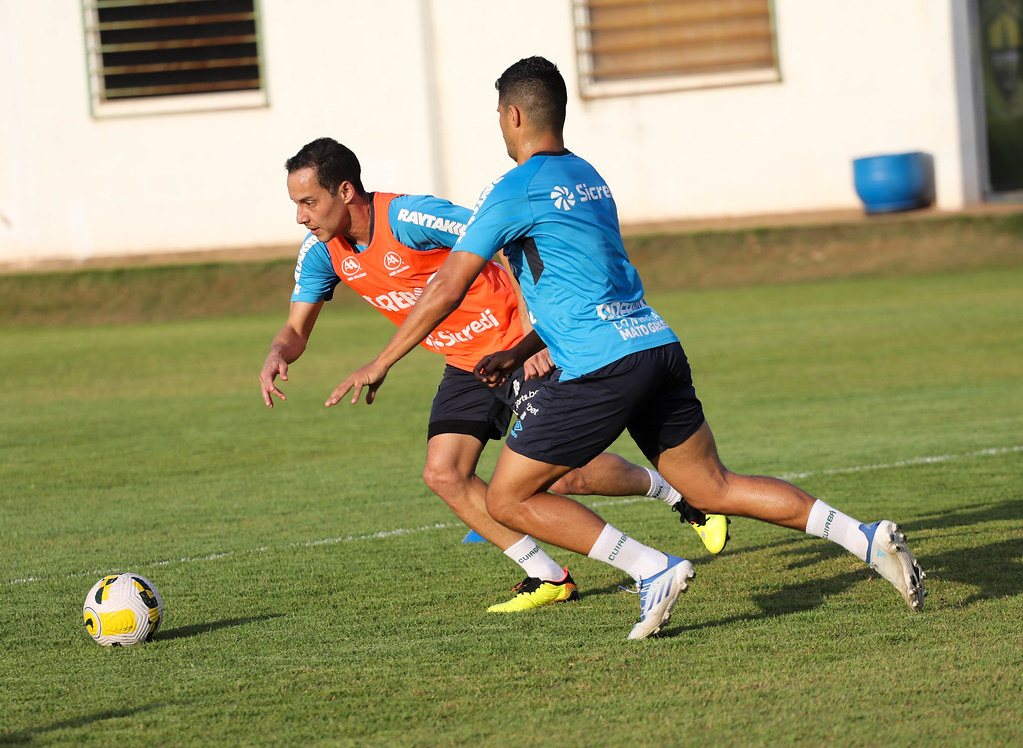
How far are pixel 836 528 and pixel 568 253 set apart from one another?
143cm

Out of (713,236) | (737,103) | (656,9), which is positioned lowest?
(713,236)

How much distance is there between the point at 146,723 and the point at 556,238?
81.9 inches

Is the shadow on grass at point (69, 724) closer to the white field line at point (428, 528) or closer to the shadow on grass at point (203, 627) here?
the shadow on grass at point (203, 627)

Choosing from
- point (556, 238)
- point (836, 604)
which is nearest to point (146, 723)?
point (556, 238)

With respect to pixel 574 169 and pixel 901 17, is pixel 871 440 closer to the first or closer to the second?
pixel 574 169

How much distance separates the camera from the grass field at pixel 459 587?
4367 mm

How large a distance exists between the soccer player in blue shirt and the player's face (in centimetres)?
122

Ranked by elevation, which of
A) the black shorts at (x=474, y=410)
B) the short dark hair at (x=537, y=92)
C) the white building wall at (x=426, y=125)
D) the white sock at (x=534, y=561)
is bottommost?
the white sock at (x=534, y=561)

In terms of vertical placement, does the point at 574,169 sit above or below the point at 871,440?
above

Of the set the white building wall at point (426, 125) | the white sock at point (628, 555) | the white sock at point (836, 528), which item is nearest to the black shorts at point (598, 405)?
the white sock at point (628, 555)

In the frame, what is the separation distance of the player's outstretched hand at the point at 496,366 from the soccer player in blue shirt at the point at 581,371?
541 mm

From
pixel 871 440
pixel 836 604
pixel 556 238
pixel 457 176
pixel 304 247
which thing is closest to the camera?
pixel 556 238

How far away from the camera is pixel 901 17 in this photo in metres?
22.6

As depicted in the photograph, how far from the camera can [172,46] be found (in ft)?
79.6
